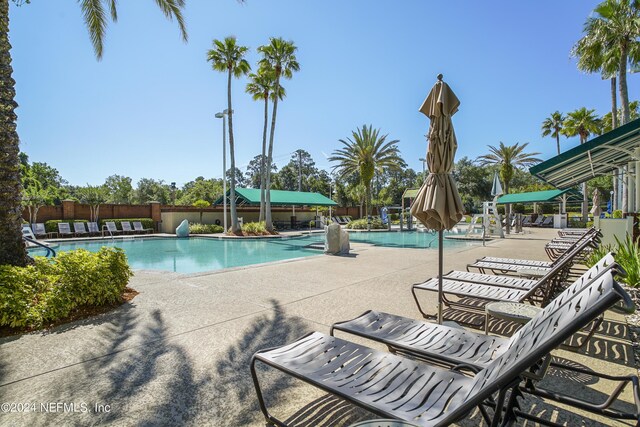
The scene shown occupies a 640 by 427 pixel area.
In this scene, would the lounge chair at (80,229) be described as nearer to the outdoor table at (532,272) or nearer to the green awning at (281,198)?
the green awning at (281,198)

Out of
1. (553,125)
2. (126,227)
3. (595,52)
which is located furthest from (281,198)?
(553,125)

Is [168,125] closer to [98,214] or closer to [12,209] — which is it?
[98,214]

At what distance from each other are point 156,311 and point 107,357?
159 cm

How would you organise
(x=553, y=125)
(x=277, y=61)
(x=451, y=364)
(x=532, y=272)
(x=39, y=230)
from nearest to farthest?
(x=451, y=364) < (x=532, y=272) < (x=39, y=230) < (x=277, y=61) < (x=553, y=125)

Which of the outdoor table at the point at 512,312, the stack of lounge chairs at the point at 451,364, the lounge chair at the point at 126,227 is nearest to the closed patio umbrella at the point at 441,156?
the outdoor table at the point at 512,312

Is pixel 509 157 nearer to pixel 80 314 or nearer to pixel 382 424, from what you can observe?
pixel 80 314

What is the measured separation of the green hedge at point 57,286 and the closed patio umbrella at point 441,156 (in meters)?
4.84

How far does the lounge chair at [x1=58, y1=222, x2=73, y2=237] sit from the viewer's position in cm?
2023

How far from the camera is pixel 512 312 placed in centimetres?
331

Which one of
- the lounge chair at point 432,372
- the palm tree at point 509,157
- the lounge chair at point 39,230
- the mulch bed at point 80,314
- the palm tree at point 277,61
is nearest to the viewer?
the lounge chair at point 432,372

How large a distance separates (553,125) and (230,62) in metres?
33.9

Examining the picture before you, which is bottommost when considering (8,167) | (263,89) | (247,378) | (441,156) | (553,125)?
(247,378)

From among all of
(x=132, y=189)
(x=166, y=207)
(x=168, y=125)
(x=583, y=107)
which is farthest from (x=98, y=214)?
(x=583, y=107)

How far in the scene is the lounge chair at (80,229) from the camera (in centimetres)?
2090
